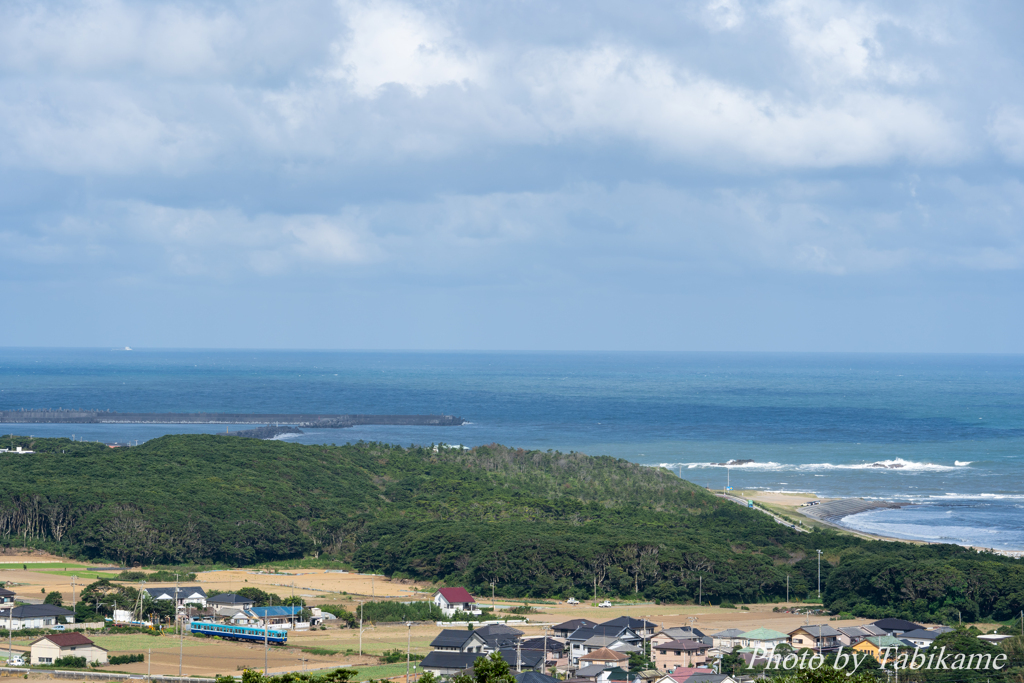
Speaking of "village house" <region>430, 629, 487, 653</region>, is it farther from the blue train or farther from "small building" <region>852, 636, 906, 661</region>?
"small building" <region>852, 636, 906, 661</region>

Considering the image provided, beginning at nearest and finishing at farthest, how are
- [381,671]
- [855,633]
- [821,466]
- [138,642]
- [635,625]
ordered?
[381,671] → [855,633] → [138,642] → [635,625] → [821,466]

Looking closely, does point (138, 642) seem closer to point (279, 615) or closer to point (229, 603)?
point (229, 603)

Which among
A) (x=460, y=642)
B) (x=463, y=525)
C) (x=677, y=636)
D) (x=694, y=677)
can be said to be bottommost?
(x=460, y=642)

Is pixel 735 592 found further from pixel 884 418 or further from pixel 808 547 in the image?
pixel 884 418

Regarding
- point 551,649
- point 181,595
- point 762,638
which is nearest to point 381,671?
point 551,649

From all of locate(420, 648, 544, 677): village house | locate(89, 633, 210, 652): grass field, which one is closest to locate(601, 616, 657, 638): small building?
locate(420, 648, 544, 677): village house

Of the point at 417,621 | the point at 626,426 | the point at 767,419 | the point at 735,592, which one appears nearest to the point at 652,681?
the point at 417,621

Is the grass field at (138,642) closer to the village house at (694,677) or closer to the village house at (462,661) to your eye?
the village house at (462,661)
